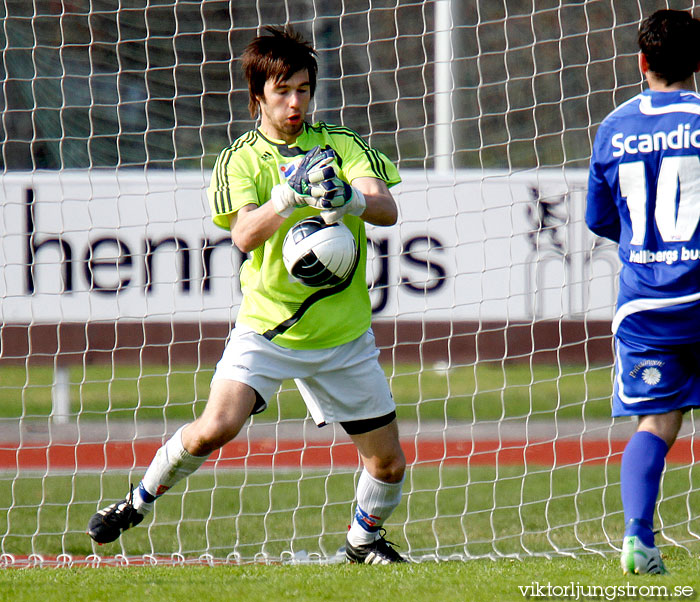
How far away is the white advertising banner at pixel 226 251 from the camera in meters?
6.48

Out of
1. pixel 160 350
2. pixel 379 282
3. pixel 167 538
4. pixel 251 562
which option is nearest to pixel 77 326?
pixel 160 350

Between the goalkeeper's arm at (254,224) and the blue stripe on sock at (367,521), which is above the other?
the goalkeeper's arm at (254,224)

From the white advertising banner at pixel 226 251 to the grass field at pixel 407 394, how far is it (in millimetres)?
1366

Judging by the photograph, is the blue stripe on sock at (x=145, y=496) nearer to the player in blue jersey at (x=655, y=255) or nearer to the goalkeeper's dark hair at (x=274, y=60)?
the goalkeeper's dark hair at (x=274, y=60)

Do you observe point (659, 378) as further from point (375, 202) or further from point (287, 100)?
point (287, 100)

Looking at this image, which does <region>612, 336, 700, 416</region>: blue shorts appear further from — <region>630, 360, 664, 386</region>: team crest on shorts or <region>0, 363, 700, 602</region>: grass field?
<region>0, 363, 700, 602</region>: grass field

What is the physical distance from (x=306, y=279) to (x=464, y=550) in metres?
1.78

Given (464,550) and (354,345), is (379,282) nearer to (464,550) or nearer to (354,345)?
(464,550)

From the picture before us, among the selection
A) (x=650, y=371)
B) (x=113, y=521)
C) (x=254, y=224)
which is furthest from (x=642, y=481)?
(x=113, y=521)

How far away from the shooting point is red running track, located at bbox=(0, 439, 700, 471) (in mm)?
6730

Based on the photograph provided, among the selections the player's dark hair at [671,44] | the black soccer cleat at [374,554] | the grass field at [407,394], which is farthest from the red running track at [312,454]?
the player's dark hair at [671,44]

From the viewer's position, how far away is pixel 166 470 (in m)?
3.54

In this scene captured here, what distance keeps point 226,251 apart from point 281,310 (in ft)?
10.7

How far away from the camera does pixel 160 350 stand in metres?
7.94
